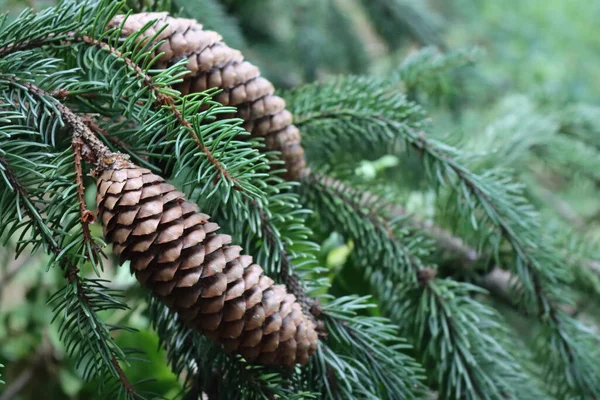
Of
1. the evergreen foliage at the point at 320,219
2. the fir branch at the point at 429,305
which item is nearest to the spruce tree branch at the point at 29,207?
the evergreen foliage at the point at 320,219

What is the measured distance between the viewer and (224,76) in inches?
17.4

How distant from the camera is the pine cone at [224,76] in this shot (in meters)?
0.43

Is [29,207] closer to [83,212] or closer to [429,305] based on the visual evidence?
[83,212]

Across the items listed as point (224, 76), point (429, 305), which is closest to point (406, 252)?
point (429, 305)

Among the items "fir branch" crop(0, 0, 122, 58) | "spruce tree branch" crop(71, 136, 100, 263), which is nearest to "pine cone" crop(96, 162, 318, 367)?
"spruce tree branch" crop(71, 136, 100, 263)

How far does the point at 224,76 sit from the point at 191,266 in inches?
6.4

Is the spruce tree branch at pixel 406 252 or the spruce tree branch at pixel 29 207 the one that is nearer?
the spruce tree branch at pixel 29 207

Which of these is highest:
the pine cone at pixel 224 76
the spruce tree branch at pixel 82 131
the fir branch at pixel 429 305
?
the pine cone at pixel 224 76

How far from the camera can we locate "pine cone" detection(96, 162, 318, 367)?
0.36m

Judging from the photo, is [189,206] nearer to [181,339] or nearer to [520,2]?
[181,339]

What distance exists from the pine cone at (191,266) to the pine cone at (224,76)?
4.1 inches

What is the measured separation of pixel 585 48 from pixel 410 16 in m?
1.12

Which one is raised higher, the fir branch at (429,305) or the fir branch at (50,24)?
the fir branch at (50,24)

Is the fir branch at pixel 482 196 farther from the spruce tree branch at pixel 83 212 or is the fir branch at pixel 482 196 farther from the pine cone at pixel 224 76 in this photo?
the spruce tree branch at pixel 83 212
